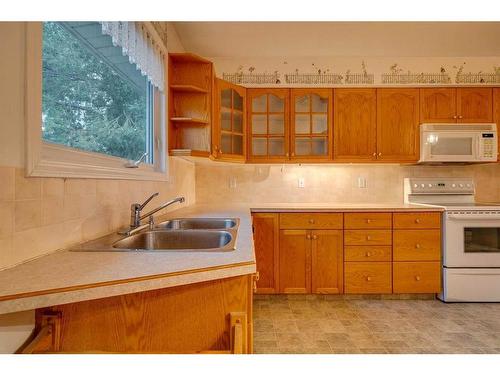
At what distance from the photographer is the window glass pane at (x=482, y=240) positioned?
250 centimetres

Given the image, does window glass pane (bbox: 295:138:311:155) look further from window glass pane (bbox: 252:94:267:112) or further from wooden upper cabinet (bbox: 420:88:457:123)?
wooden upper cabinet (bbox: 420:88:457:123)

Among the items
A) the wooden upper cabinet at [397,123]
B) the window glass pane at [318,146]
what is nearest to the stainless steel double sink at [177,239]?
the window glass pane at [318,146]

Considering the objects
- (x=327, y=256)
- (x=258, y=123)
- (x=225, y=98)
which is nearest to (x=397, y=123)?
(x=258, y=123)

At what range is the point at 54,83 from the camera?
3.53ft

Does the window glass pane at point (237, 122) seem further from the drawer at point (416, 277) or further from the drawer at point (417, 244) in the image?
the drawer at point (416, 277)

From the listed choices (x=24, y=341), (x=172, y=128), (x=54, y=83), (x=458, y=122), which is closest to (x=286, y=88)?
(x=172, y=128)

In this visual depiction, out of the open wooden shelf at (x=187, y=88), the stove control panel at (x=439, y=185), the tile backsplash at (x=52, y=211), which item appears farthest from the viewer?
the stove control panel at (x=439, y=185)

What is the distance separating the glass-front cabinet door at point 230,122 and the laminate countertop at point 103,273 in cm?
168

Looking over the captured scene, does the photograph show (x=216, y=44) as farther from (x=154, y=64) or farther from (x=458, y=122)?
(x=458, y=122)

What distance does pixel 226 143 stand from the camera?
272 centimetres

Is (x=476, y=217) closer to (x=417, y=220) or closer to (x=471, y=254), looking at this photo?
→ (x=471, y=254)

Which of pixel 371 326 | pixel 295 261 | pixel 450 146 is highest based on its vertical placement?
pixel 450 146

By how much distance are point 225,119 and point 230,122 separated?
56 millimetres
